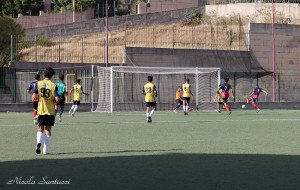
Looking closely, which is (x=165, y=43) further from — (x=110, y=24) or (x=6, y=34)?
(x=6, y=34)

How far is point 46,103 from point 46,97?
0.40 feet

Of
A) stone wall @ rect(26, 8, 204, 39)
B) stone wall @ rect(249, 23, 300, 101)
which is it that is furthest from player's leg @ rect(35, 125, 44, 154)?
stone wall @ rect(26, 8, 204, 39)

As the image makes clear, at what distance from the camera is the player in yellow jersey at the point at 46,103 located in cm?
1043

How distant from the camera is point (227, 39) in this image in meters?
47.2

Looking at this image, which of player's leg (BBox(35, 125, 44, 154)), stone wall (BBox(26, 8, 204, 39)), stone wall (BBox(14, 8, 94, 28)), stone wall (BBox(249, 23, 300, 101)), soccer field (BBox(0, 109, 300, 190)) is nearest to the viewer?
soccer field (BBox(0, 109, 300, 190))

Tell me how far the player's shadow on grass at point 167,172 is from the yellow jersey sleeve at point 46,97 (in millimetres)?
1318

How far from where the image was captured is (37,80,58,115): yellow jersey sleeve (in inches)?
412

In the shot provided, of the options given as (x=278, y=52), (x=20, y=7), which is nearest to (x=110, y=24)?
(x=20, y=7)

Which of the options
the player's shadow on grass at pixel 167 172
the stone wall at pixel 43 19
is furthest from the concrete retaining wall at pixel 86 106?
the stone wall at pixel 43 19

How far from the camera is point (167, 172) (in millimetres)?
8000

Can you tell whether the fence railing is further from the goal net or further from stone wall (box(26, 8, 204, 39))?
the goal net

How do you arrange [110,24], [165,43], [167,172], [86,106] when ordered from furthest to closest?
[110,24], [165,43], [86,106], [167,172]

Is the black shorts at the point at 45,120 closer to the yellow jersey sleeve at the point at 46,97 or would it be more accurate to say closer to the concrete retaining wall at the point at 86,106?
the yellow jersey sleeve at the point at 46,97

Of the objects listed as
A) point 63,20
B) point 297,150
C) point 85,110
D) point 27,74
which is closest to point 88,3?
point 63,20
